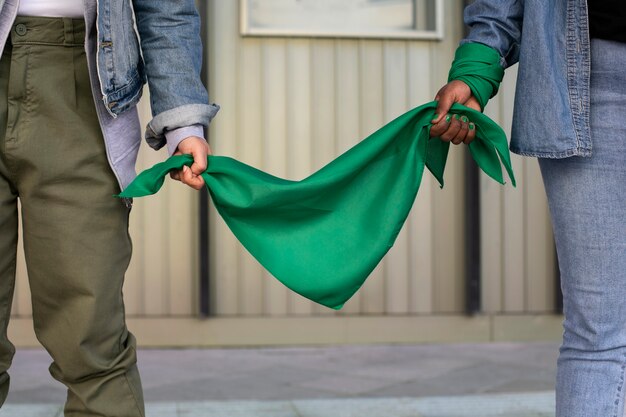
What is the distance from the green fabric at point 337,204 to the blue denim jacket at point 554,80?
15 centimetres

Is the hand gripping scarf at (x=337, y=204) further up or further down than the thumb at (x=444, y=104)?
further down

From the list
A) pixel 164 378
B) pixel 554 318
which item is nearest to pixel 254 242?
pixel 164 378

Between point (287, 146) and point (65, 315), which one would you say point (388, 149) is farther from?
point (287, 146)

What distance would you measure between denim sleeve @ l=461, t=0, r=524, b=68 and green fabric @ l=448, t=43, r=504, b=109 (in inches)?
0.9

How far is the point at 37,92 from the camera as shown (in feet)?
8.29

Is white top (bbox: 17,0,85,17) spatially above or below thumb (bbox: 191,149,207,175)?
above

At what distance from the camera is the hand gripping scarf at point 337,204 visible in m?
2.79

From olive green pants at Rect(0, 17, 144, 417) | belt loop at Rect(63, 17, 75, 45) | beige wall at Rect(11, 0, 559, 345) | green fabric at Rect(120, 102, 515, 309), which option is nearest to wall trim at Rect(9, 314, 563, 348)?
A: beige wall at Rect(11, 0, 559, 345)

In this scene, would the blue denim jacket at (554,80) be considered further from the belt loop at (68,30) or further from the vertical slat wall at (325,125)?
the vertical slat wall at (325,125)

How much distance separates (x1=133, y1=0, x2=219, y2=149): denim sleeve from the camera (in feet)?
8.79

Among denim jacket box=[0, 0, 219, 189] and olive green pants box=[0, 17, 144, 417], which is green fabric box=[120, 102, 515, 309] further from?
olive green pants box=[0, 17, 144, 417]

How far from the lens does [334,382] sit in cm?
513

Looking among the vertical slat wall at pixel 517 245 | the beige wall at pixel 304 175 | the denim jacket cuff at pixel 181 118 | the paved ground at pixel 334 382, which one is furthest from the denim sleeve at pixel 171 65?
the vertical slat wall at pixel 517 245

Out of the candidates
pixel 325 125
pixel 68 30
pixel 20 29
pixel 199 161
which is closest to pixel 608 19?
pixel 199 161
